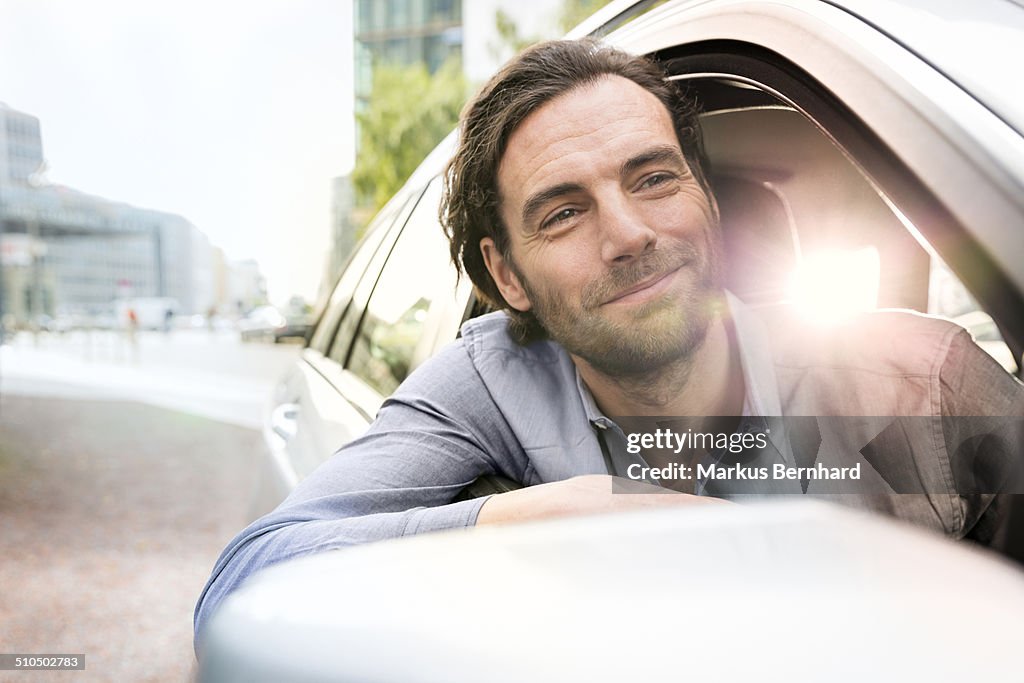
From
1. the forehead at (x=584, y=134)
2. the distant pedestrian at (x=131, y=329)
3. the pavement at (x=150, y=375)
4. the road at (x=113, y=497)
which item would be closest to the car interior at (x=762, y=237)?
the forehead at (x=584, y=134)

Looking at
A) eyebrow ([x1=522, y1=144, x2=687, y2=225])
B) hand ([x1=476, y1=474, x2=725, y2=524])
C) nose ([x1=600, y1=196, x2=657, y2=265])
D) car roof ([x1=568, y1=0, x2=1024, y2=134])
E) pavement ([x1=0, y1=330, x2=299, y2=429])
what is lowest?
pavement ([x1=0, y1=330, x2=299, y2=429])

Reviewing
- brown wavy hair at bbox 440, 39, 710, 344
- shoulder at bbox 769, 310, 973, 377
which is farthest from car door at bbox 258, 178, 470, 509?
shoulder at bbox 769, 310, 973, 377

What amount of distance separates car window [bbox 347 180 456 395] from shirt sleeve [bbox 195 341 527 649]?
32cm

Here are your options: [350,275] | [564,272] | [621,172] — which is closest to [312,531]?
[564,272]

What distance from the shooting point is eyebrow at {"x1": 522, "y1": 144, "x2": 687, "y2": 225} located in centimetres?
113

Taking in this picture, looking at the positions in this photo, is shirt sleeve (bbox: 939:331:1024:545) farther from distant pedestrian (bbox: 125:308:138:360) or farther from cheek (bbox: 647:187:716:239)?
distant pedestrian (bbox: 125:308:138:360)

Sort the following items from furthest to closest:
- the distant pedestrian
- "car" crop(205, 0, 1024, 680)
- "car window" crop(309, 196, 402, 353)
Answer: the distant pedestrian
"car window" crop(309, 196, 402, 353)
"car" crop(205, 0, 1024, 680)

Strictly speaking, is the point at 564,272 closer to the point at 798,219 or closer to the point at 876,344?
the point at 876,344

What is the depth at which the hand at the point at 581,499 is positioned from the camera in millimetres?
880

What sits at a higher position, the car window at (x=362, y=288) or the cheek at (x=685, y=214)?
the cheek at (x=685, y=214)

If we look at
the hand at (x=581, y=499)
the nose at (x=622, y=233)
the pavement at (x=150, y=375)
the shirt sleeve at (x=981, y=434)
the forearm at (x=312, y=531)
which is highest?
the nose at (x=622, y=233)

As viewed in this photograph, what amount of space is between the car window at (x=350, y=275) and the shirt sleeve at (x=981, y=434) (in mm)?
1437

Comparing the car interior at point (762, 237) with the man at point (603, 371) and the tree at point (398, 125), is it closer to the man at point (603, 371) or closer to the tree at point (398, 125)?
the man at point (603, 371)

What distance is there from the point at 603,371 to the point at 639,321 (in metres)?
0.10
